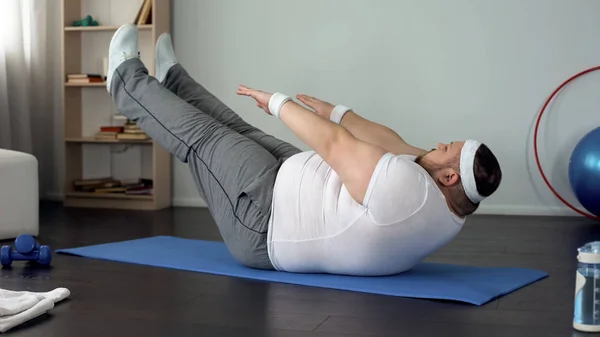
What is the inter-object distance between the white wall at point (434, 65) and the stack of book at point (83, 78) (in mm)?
705

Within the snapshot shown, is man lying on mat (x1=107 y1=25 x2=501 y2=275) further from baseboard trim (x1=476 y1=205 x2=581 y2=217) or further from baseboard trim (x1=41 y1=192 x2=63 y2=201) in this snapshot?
baseboard trim (x1=41 y1=192 x2=63 y2=201)

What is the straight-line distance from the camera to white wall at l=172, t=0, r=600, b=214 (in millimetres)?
4656

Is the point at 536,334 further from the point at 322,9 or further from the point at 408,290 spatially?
the point at 322,9

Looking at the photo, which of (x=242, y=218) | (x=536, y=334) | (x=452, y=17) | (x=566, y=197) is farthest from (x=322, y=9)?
(x=536, y=334)

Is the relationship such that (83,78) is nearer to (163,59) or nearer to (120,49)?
(163,59)

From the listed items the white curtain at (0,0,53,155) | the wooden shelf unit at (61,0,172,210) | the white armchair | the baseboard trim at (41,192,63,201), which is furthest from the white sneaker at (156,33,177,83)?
the baseboard trim at (41,192,63,201)

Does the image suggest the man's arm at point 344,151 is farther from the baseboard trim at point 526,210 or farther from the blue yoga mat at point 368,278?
the baseboard trim at point 526,210

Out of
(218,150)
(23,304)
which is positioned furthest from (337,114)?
(23,304)

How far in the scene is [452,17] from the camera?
4781 mm

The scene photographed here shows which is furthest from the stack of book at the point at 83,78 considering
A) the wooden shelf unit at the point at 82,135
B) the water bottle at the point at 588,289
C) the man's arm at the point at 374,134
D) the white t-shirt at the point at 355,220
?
the water bottle at the point at 588,289

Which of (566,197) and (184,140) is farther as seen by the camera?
(566,197)

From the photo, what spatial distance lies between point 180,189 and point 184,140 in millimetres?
2612

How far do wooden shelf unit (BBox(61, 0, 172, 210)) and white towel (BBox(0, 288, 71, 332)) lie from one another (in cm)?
282

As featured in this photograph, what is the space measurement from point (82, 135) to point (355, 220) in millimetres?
3515
